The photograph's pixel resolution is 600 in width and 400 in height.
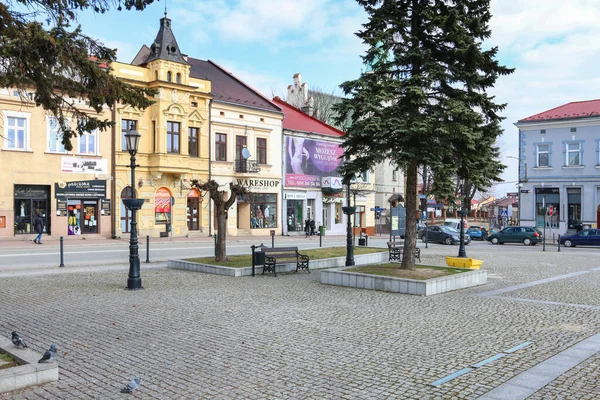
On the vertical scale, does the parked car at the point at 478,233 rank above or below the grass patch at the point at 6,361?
below

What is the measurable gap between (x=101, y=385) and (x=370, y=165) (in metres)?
10.1

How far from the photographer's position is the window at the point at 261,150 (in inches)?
1663

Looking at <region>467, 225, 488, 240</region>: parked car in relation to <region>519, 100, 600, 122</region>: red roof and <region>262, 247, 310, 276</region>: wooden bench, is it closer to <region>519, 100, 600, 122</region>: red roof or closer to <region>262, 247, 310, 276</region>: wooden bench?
<region>519, 100, 600, 122</region>: red roof

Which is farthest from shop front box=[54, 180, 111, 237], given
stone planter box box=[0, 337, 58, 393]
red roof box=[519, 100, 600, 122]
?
red roof box=[519, 100, 600, 122]

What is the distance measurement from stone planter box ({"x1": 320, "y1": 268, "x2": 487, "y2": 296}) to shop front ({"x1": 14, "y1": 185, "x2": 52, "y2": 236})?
22764 mm

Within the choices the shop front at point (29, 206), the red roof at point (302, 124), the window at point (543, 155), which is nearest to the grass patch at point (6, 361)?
the shop front at point (29, 206)

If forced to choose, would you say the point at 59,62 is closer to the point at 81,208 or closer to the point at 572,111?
the point at 81,208

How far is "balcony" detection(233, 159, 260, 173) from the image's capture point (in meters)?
40.4

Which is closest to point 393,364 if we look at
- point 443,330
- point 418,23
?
point 443,330

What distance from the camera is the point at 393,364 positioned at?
23.0 feet

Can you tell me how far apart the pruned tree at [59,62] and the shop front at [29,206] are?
23.8 metres

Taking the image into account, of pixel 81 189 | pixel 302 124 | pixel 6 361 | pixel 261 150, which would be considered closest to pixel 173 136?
pixel 81 189

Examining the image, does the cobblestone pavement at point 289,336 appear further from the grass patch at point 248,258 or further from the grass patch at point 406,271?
the grass patch at point 248,258

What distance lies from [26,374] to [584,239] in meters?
36.0
